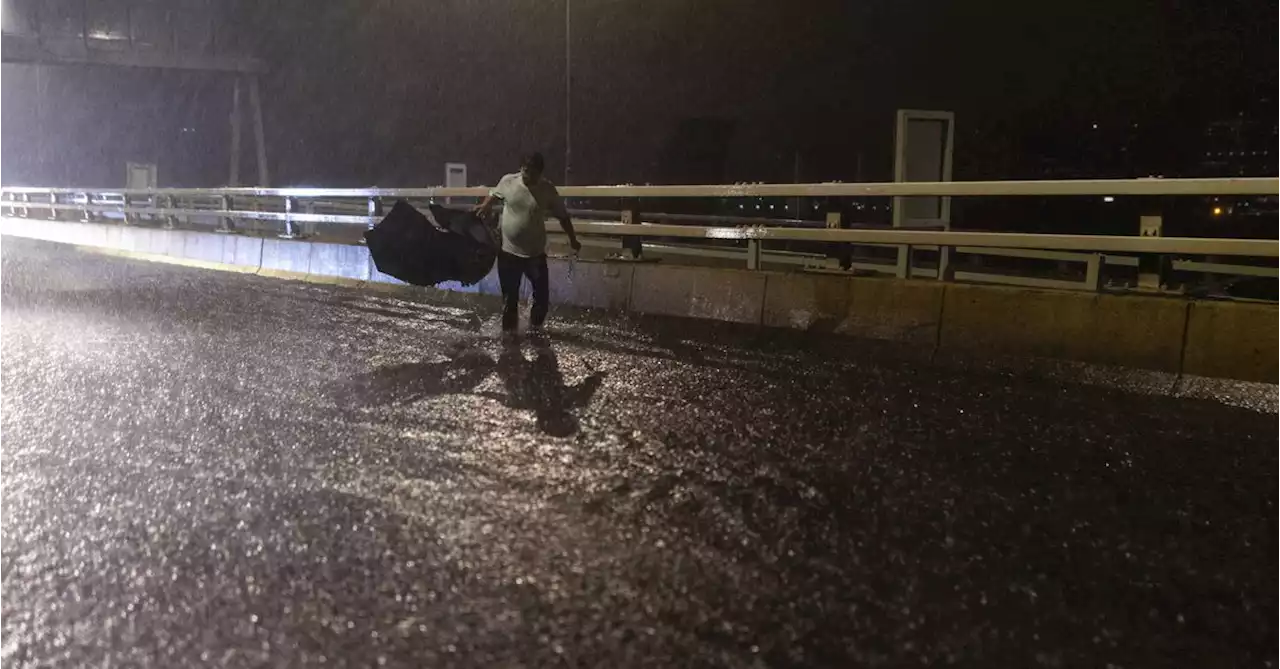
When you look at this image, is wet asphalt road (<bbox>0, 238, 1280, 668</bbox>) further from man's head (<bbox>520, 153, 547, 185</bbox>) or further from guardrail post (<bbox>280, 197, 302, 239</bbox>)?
guardrail post (<bbox>280, 197, 302, 239</bbox>)

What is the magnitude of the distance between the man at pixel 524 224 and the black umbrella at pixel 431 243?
0.95 meters

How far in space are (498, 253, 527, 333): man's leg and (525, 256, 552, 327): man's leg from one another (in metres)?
0.09

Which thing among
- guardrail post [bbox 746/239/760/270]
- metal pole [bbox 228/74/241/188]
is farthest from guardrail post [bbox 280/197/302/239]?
metal pole [bbox 228/74/241/188]

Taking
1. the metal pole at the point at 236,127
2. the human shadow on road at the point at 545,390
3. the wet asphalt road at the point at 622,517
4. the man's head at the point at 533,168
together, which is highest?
the metal pole at the point at 236,127

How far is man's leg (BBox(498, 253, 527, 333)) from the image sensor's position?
29.9ft

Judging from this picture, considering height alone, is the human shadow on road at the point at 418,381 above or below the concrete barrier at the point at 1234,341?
below

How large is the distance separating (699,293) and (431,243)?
2.71 m

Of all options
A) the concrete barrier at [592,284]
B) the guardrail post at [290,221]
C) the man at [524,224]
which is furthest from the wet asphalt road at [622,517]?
the guardrail post at [290,221]

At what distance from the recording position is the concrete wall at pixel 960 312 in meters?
6.86

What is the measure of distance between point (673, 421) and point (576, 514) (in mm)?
1710

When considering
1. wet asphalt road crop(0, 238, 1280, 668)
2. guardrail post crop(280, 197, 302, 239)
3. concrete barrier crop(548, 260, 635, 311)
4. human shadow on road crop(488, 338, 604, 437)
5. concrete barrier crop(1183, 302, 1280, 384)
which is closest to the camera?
wet asphalt road crop(0, 238, 1280, 668)

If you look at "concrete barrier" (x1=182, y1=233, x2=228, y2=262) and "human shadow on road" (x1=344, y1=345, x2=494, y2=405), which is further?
"concrete barrier" (x1=182, y1=233, x2=228, y2=262)

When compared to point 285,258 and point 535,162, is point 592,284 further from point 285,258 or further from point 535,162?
point 285,258

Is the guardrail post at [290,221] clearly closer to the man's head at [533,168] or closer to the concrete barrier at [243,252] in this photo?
the concrete barrier at [243,252]
